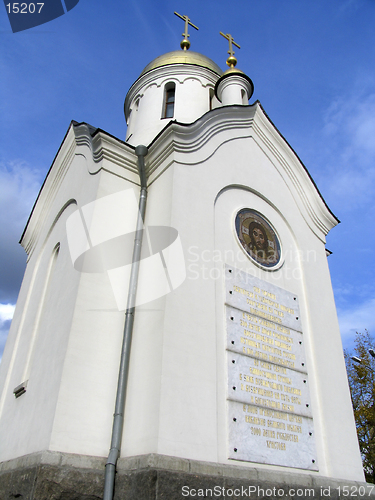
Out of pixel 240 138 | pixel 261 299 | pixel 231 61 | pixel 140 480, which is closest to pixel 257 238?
pixel 261 299

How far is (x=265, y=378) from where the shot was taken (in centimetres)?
536

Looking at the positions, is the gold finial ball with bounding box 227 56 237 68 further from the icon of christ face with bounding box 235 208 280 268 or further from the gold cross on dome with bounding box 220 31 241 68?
the icon of christ face with bounding box 235 208 280 268

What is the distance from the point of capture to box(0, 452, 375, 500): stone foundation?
3.89 metres

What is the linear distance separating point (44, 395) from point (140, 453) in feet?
4.66

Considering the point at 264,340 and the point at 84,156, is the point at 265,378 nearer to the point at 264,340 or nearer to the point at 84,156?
the point at 264,340

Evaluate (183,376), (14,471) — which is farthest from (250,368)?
(14,471)

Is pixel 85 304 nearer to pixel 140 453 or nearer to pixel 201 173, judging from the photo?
pixel 140 453

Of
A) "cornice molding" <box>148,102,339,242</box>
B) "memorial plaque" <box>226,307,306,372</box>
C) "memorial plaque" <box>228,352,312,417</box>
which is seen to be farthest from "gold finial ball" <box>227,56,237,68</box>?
"memorial plaque" <box>228,352,312,417</box>

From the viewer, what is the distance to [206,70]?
10.8 metres

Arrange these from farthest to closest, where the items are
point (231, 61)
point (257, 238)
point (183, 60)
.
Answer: point (183, 60) → point (231, 61) → point (257, 238)

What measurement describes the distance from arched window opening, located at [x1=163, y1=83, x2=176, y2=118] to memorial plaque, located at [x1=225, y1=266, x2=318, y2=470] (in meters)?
5.53

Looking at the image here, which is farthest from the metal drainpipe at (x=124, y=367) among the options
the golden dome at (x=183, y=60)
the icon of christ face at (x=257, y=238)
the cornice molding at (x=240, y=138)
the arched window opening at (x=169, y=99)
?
the golden dome at (x=183, y=60)

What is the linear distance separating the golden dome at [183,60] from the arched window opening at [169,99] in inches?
28.1

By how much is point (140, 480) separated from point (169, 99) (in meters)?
8.85
